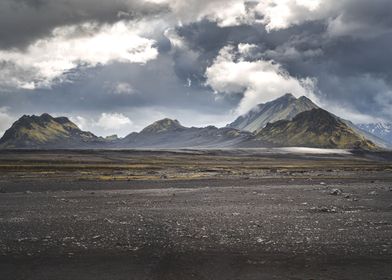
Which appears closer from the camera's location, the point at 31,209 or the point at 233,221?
the point at 233,221

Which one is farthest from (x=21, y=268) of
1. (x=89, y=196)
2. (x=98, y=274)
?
(x=89, y=196)

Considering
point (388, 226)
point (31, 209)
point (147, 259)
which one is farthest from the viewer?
point (31, 209)

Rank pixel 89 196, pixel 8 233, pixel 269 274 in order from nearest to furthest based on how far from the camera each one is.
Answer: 1. pixel 269 274
2. pixel 8 233
3. pixel 89 196

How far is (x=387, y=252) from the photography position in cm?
2120

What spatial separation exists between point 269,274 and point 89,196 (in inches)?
1473

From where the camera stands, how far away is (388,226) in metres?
28.5

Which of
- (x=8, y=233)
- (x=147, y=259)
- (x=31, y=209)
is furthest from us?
(x=31, y=209)

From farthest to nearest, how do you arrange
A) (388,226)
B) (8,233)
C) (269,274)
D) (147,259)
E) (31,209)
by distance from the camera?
(31,209)
(388,226)
(8,233)
(147,259)
(269,274)

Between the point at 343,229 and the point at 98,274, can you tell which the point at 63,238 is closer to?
the point at 98,274

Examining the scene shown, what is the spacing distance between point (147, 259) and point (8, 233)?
11.3 metres

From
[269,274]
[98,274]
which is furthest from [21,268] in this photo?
[269,274]

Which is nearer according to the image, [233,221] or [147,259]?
[147,259]

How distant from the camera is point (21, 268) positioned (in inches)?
738

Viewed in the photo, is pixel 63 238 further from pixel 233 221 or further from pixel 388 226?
pixel 388 226
